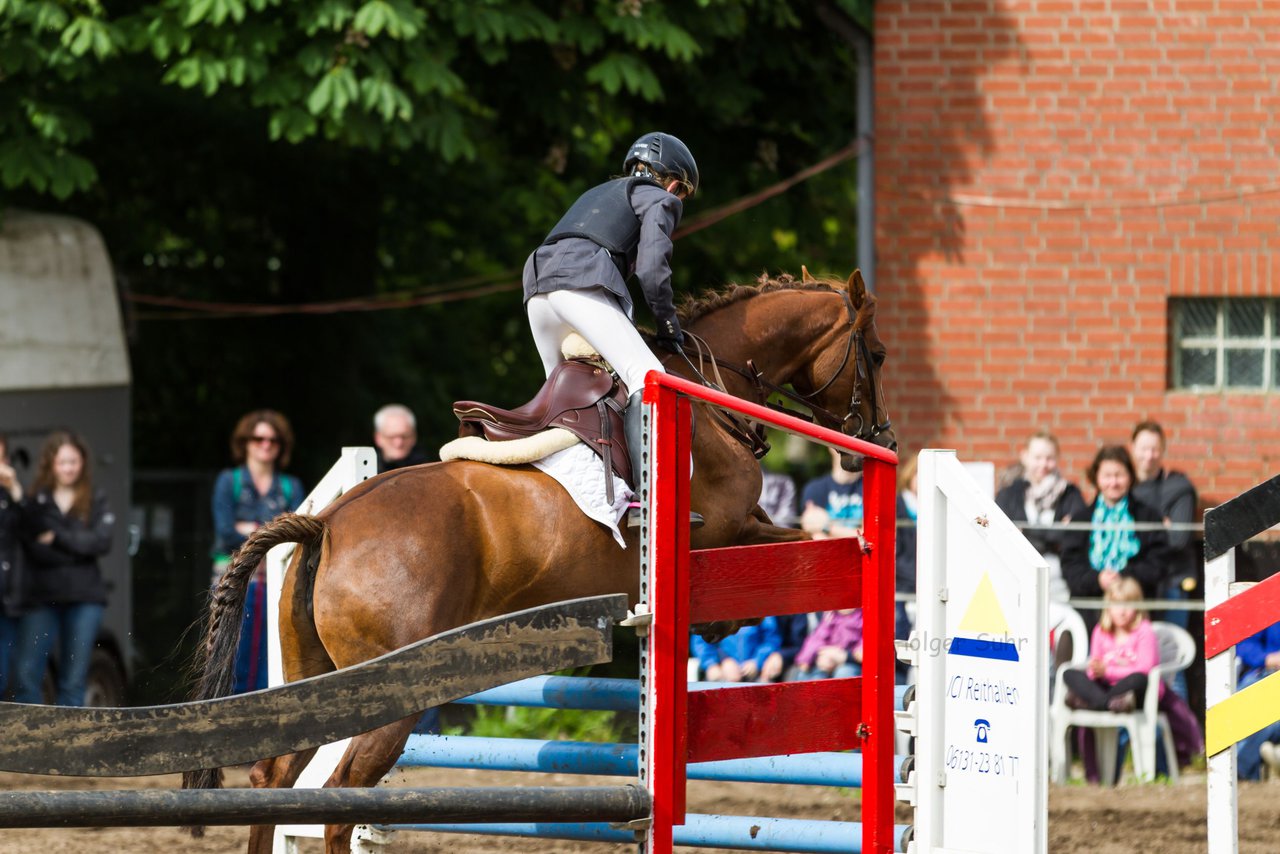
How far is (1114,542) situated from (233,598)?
5.51m

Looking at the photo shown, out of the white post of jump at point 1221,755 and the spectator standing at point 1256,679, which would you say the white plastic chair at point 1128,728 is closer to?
the spectator standing at point 1256,679

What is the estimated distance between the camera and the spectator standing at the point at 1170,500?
29.9ft

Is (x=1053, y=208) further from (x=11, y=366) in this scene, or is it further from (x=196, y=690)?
(x=196, y=690)

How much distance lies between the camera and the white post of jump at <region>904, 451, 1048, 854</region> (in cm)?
436

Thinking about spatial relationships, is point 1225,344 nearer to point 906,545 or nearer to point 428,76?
point 906,545

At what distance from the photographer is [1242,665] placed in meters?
8.69

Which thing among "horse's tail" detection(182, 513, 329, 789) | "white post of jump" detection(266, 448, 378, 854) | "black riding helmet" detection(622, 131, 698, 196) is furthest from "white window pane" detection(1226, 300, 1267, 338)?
"horse's tail" detection(182, 513, 329, 789)

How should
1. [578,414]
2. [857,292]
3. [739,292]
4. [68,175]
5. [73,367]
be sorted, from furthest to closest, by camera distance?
[73,367], [68,175], [739,292], [857,292], [578,414]

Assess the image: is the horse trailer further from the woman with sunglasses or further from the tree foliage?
the woman with sunglasses

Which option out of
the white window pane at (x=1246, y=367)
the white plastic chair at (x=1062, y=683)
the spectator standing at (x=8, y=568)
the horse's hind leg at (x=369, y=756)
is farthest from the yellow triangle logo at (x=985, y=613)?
Answer: the white window pane at (x=1246, y=367)

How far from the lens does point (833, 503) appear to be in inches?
372

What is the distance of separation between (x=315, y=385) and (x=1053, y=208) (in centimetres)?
711

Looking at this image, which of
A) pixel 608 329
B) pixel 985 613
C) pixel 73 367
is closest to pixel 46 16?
pixel 73 367

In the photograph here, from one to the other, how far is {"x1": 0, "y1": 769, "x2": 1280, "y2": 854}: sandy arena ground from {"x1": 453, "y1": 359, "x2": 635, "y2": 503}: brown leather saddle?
1815 millimetres
